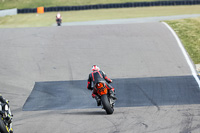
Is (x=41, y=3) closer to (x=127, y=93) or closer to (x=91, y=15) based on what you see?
(x=91, y=15)

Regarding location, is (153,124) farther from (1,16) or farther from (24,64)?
(1,16)

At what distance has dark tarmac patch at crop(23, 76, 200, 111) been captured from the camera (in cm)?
1296

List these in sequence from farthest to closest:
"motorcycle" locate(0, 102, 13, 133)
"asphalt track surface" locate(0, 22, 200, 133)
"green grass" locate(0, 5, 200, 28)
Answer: "green grass" locate(0, 5, 200, 28) → "asphalt track surface" locate(0, 22, 200, 133) → "motorcycle" locate(0, 102, 13, 133)

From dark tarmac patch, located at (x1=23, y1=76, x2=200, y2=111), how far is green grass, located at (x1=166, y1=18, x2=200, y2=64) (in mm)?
4452

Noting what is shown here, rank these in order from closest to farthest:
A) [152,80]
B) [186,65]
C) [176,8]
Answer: [152,80] → [186,65] → [176,8]

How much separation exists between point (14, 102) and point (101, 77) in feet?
13.3

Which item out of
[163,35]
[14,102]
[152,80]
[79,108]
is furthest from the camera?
[163,35]

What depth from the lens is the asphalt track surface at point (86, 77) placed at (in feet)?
34.3

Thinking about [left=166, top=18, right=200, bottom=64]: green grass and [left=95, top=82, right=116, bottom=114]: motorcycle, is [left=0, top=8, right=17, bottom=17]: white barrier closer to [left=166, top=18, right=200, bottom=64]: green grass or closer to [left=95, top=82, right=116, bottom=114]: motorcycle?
[left=166, top=18, right=200, bottom=64]: green grass

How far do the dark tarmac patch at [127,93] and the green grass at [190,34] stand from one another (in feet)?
14.6

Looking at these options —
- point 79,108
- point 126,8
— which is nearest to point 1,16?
point 126,8

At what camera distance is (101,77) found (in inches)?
456

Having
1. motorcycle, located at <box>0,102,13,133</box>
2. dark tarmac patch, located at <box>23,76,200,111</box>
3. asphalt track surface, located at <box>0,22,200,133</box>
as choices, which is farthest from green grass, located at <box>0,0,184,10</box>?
motorcycle, located at <box>0,102,13,133</box>

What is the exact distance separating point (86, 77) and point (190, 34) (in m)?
10.1
